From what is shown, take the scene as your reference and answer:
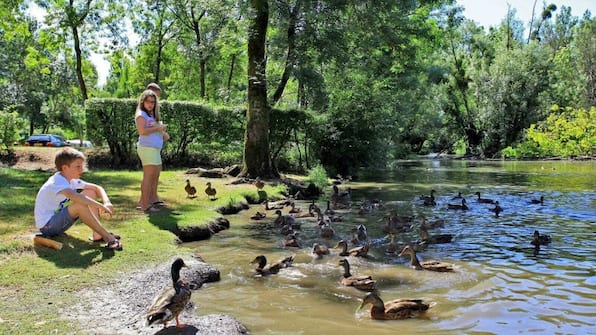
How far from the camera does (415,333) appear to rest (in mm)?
5832

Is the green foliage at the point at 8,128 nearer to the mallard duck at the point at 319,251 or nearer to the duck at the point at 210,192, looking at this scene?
the duck at the point at 210,192

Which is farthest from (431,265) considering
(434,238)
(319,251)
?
(434,238)

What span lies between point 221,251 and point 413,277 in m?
3.82

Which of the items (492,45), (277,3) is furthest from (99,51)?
(492,45)

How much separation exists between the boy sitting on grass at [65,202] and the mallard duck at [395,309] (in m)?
4.30

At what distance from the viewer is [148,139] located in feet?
36.6

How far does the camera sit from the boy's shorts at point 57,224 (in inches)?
311

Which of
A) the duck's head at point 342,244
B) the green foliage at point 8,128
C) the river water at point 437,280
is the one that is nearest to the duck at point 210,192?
the river water at point 437,280

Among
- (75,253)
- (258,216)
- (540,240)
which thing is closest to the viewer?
(75,253)

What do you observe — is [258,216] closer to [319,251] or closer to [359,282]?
[319,251]

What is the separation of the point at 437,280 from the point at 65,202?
20.9ft

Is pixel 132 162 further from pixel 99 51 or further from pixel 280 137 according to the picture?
pixel 99 51

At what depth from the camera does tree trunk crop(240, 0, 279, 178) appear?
1934 cm

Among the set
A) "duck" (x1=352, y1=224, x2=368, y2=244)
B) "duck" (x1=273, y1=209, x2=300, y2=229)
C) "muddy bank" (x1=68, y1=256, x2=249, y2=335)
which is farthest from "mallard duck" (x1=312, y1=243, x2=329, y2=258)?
"muddy bank" (x1=68, y1=256, x2=249, y2=335)
